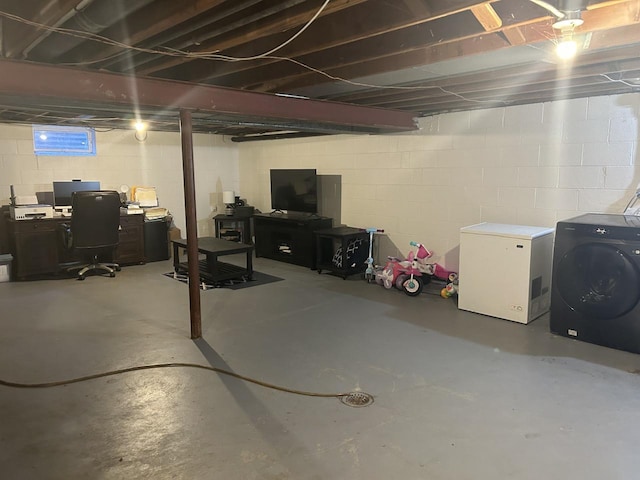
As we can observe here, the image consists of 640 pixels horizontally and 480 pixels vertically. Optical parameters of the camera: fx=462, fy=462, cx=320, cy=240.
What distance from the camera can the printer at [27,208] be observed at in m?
5.86

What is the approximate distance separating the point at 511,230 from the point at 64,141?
6.19 meters

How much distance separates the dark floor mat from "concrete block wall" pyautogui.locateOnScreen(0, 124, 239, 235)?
209 cm

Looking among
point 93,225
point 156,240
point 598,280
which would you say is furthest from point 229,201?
point 598,280

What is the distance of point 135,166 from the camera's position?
7434 mm

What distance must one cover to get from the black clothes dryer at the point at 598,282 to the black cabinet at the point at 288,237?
3358 millimetres

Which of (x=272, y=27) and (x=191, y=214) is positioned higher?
(x=272, y=27)

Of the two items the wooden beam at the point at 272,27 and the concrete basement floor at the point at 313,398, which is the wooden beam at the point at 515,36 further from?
the concrete basement floor at the point at 313,398

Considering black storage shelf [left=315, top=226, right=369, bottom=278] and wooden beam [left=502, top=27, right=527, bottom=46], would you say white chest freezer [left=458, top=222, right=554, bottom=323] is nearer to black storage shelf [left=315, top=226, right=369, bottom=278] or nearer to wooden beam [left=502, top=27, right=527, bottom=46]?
black storage shelf [left=315, top=226, right=369, bottom=278]

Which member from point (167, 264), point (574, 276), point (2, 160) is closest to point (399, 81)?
point (574, 276)

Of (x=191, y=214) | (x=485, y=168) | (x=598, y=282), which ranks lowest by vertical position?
(x=598, y=282)

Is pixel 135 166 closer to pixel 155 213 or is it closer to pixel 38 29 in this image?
pixel 155 213

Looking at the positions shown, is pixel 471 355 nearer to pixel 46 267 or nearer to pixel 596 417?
pixel 596 417

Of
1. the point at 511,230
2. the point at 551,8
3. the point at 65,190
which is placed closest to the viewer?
the point at 551,8

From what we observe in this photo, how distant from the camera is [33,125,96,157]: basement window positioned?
6.54 metres
